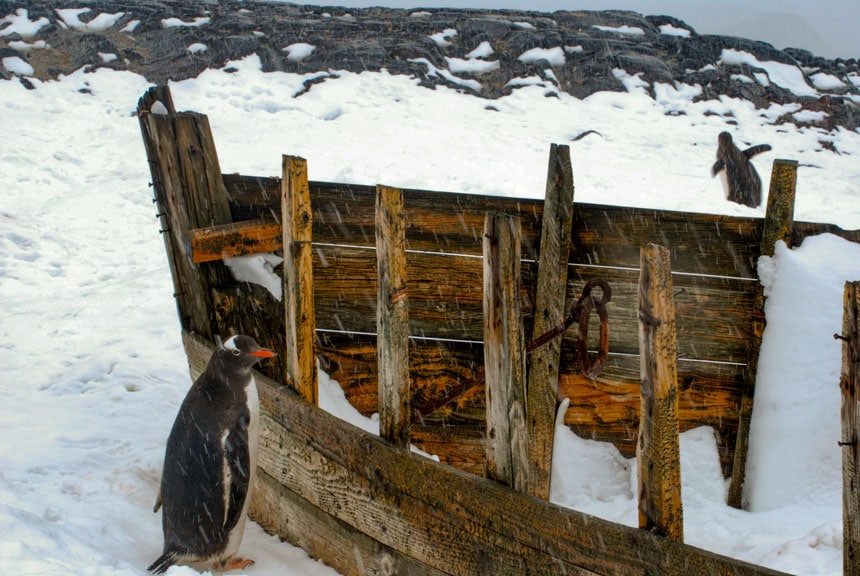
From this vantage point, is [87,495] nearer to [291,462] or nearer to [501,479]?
[291,462]

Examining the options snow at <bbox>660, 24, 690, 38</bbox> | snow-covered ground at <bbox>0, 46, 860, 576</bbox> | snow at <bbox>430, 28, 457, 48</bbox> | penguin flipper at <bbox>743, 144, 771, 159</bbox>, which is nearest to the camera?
snow-covered ground at <bbox>0, 46, 860, 576</bbox>

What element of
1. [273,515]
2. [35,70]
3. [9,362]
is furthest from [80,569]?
[35,70]

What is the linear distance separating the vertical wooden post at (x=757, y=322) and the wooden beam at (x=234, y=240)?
2424 mm

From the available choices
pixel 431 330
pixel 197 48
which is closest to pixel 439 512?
pixel 431 330

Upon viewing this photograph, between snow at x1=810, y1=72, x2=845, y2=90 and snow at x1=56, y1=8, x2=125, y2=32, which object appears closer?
snow at x1=56, y1=8, x2=125, y2=32

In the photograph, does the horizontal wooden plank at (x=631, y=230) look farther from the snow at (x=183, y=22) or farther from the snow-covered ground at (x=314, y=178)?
the snow at (x=183, y=22)

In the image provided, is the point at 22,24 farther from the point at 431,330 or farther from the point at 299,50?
the point at 431,330

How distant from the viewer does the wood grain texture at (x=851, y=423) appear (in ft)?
6.75

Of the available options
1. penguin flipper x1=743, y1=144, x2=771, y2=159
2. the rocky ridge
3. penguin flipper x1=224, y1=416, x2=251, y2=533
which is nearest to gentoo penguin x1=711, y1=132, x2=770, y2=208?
penguin flipper x1=743, y1=144, x2=771, y2=159

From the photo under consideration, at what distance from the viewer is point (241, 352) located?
11.7ft

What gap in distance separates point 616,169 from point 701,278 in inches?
323

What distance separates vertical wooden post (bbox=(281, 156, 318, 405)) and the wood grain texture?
226 cm

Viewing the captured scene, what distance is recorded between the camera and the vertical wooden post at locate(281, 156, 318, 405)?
141 inches

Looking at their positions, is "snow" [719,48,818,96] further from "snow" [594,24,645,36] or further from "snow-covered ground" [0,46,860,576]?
"snow" [594,24,645,36]
